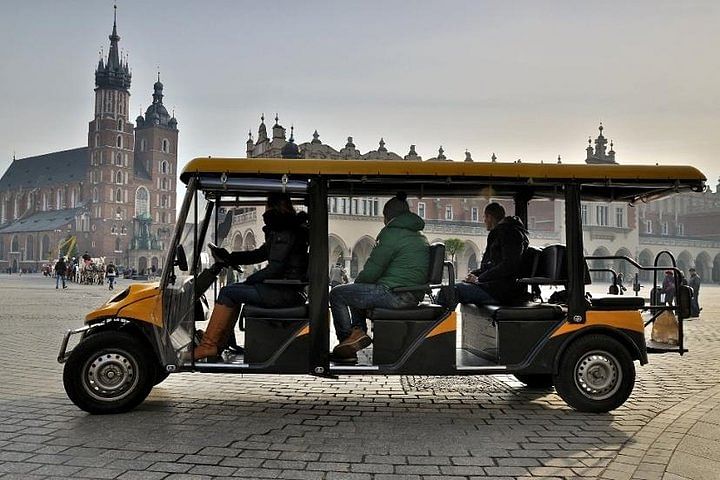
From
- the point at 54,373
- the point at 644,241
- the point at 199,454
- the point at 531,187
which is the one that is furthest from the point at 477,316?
the point at 644,241

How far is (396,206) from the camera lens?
7.38 meters

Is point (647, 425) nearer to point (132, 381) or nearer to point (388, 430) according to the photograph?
point (388, 430)

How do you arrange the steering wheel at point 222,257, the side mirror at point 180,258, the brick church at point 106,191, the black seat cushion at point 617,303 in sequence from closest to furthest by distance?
the side mirror at point 180,258 < the black seat cushion at point 617,303 < the steering wheel at point 222,257 < the brick church at point 106,191

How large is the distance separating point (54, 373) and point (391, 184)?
521cm

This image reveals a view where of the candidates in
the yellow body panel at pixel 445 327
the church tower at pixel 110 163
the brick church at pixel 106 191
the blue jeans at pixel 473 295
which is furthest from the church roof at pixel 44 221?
the yellow body panel at pixel 445 327

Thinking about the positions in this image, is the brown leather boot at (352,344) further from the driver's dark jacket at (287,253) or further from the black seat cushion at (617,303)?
the black seat cushion at (617,303)

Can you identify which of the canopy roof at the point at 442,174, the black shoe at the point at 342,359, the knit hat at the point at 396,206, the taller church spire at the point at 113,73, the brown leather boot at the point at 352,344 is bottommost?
the black shoe at the point at 342,359

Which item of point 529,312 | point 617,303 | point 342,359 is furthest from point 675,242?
point 342,359

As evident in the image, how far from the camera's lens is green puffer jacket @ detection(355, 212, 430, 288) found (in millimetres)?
6941

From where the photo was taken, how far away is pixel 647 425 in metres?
6.30

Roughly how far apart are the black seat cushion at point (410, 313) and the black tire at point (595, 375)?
4.54 feet

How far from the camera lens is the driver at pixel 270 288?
686cm

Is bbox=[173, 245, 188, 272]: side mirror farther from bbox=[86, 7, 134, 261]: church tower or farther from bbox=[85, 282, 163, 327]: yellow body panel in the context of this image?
bbox=[86, 7, 134, 261]: church tower

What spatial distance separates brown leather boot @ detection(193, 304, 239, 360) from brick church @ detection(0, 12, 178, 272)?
385 feet
